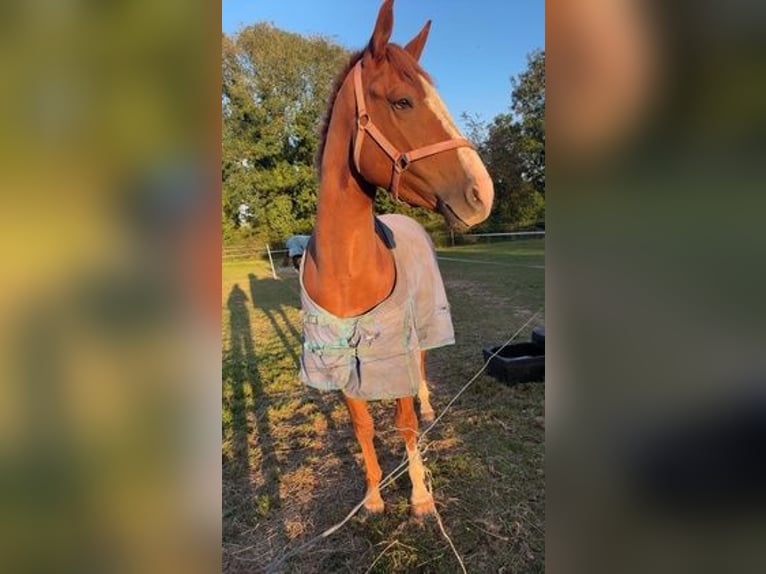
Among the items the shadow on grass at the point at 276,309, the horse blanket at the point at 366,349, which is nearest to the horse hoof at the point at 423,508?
the horse blanket at the point at 366,349

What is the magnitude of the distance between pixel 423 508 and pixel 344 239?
4.23 ft

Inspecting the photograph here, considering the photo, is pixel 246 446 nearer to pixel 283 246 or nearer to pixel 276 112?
pixel 276 112

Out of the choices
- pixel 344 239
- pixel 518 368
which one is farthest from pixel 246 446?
pixel 518 368

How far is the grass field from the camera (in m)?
1.83

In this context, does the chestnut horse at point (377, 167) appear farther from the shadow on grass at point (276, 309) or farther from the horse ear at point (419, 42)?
the shadow on grass at point (276, 309)

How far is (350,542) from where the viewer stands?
6.27 feet

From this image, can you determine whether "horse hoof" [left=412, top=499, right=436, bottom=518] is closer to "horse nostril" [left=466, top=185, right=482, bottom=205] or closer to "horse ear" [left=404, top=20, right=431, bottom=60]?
"horse nostril" [left=466, top=185, right=482, bottom=205]
